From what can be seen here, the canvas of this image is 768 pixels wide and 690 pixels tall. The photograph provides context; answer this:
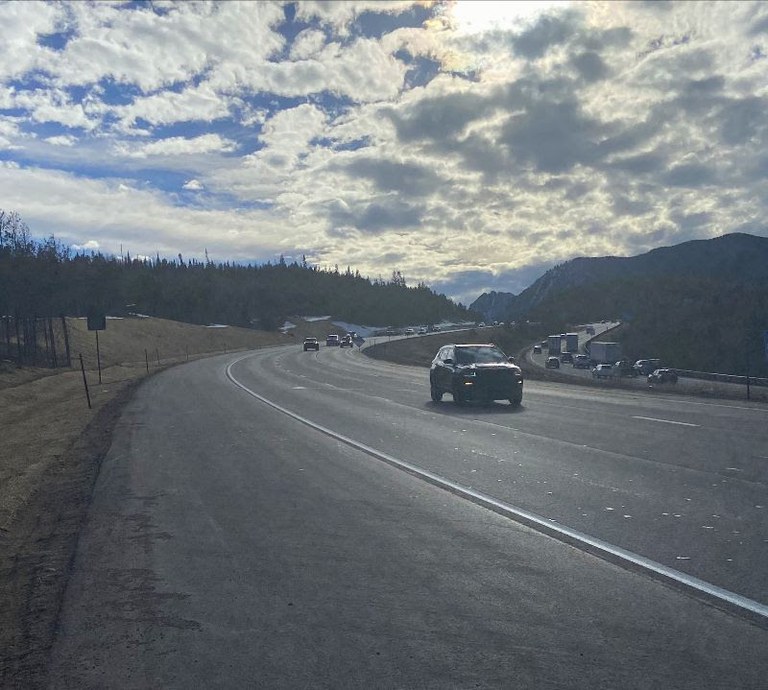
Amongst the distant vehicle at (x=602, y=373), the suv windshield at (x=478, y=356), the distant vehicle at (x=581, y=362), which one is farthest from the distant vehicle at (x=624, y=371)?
the suv windshield at (x=478, y=356)

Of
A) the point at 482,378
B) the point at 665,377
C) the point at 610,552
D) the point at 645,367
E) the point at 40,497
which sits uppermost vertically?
the point at 482,378

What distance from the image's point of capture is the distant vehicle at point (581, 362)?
81312 millimetres

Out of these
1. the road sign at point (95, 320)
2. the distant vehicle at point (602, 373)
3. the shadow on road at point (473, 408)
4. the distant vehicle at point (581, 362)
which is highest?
the road sign at point (95, 320)

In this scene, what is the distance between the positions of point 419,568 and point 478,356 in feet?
62.6

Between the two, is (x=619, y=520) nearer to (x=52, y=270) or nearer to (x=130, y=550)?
(x=130, y=550)

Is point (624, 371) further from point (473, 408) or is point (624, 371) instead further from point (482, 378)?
point (473, 408)

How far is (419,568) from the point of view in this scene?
7484 mm

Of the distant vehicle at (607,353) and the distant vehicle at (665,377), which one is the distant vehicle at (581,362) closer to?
the distant vehicle at (607,353)

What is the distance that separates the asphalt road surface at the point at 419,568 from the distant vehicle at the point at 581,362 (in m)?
65.5

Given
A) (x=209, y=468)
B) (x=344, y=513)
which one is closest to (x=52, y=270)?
(x=209, y=468)

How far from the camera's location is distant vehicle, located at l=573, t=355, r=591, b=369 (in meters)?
81.3

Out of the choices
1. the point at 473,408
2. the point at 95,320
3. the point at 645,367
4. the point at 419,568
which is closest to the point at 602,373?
the point at 645,367

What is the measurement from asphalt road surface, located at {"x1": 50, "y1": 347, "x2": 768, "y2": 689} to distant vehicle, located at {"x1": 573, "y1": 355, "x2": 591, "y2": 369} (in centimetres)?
6554

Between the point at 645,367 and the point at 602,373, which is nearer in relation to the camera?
the point at 602,373
